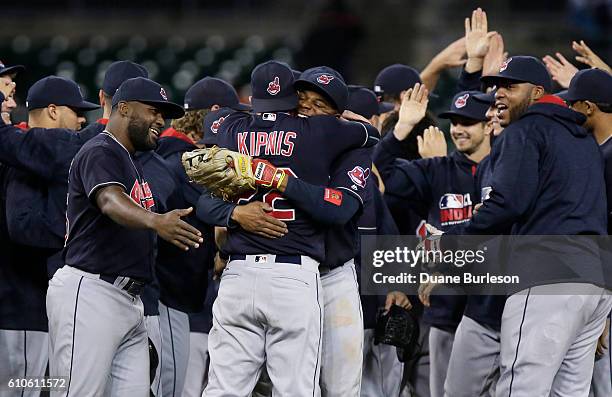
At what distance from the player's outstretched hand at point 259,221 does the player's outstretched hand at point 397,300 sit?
5.18ft

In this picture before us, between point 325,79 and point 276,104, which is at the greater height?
point 325,79

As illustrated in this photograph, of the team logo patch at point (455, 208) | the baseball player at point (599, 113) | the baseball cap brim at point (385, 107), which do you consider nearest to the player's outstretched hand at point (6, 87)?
the baseball cap brim at point (385, 107)

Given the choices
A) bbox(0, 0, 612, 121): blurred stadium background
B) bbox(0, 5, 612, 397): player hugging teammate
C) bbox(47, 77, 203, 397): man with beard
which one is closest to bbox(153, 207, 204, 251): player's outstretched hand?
bbox(0, 5, 612, 397): player hugging teammate

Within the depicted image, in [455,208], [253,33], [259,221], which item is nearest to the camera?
[259,221]

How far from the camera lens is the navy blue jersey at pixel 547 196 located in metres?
4.77

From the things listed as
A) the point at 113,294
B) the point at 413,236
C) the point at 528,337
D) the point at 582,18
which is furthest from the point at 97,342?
the point at 582,18

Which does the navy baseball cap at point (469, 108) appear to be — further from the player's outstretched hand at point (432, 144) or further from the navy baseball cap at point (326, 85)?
the navy baseball cap at point (326, 85)

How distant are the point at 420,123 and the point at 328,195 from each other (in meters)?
2.06

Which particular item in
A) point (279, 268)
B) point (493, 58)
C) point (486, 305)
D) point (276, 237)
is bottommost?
point (486, 305)

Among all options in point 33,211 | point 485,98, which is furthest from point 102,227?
point 485,98

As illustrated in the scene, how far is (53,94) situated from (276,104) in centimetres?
153

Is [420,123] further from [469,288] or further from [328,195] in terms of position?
[328,195]

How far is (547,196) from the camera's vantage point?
15.8ft

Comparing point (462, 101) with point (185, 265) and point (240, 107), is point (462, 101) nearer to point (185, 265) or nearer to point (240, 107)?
point (240, 107)
